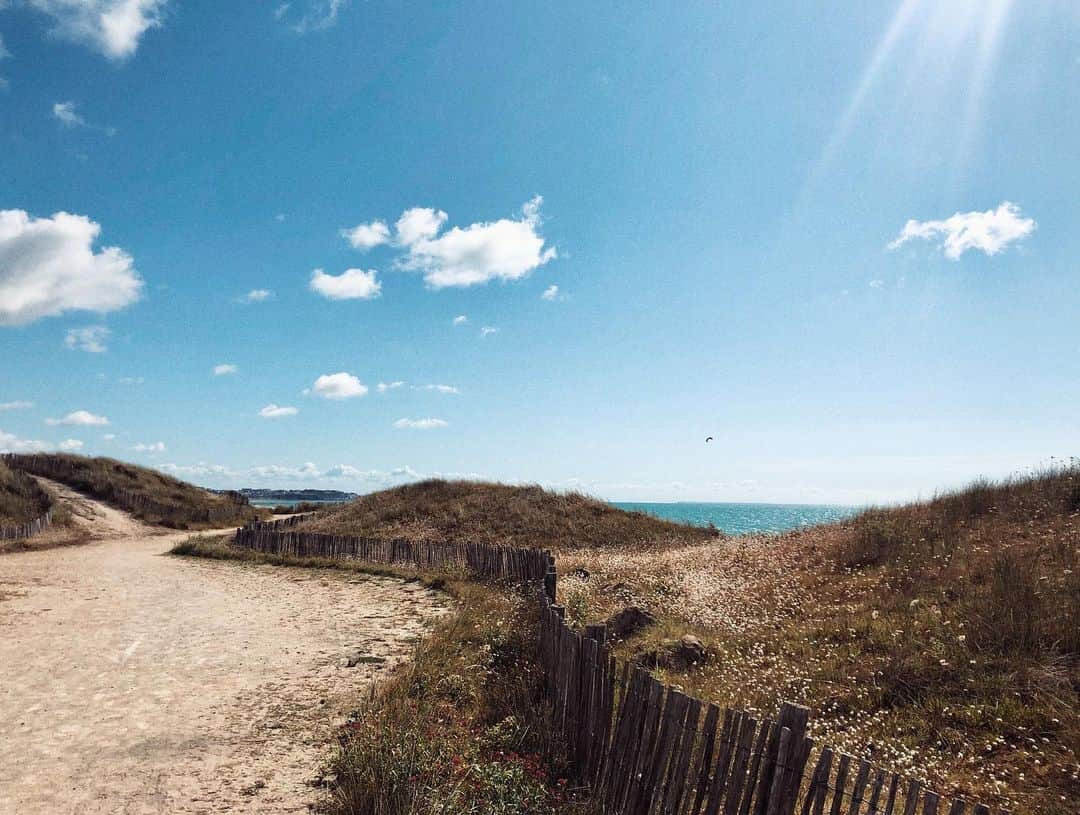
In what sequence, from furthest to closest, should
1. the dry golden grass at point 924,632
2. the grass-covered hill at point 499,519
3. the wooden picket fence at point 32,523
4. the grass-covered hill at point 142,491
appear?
the grass-covered hill at point 142,491, the grass-covered hill at point 499,519, the wooden picket fence at point 32,523, the dry golden grass at point 924,632

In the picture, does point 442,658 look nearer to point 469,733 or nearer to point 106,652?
point 469,733

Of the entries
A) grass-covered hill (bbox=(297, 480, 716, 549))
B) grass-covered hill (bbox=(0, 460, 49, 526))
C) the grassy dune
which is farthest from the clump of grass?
grass-covered hill (bbox=(0, 460, 49, 526))

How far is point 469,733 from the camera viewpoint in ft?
20.2

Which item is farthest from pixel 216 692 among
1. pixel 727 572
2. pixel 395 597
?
pixel 727 572

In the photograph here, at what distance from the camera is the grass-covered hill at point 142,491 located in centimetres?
3228

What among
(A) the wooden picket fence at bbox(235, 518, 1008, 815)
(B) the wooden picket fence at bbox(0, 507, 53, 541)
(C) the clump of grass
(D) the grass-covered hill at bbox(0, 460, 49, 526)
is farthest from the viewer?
(D) the grass-covered hill at bbox(0, 460, 49, 526)

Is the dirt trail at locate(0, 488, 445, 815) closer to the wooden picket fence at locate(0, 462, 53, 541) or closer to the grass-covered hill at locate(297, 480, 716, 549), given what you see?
the wooden picket fence at locate(0, 462, 53, 541)

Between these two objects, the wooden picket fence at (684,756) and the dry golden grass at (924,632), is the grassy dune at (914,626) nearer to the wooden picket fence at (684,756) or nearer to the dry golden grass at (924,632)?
the dry golden grass at (924,632)

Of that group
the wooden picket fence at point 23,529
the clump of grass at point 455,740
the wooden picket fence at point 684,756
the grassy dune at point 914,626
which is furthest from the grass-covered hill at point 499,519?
the wooden picket fence at point 684,756

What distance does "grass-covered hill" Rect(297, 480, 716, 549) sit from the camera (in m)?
25.1

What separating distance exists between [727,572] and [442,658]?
7973 millimetres

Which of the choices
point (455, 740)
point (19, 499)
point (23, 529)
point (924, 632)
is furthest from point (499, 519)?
point (19, 499)

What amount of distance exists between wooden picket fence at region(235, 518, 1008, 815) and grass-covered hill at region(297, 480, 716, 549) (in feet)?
58.6

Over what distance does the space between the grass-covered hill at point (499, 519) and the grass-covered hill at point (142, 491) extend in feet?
23.0
